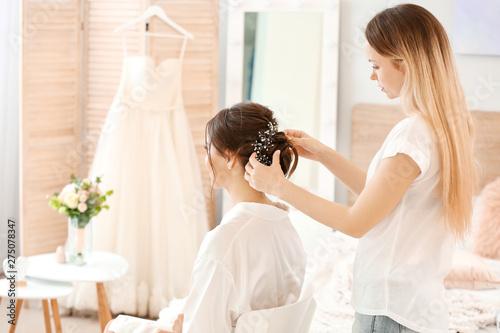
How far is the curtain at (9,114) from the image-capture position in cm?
342

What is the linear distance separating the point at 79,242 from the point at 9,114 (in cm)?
133

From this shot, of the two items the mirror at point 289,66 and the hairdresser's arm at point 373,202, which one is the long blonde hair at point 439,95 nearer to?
the hairdresser's arm at point 373,202

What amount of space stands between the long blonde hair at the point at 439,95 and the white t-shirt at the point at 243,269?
1.36 feet

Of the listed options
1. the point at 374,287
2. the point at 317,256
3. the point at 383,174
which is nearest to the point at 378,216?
the point at 383,174

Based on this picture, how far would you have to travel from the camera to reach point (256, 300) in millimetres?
1418

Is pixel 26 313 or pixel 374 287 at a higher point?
pixel 374 287

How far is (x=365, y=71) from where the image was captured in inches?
133

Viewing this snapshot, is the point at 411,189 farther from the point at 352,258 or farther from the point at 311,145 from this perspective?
the point at 352,258

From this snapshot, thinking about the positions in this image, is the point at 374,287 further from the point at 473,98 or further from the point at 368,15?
the point at 368,15

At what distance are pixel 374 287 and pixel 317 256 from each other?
161cm

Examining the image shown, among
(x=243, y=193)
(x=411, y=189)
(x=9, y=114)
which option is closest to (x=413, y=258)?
(x=411, y=189)

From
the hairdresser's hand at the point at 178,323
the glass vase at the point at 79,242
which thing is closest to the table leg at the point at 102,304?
the glass vase at the point at 79,242

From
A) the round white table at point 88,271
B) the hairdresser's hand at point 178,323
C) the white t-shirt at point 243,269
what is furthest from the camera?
the round white table at point 88,271

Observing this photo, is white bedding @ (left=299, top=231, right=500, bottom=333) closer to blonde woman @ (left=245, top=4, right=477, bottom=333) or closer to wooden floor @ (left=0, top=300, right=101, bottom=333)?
blonde woman @ (left=245, top=4, right=477, bottom=333)
